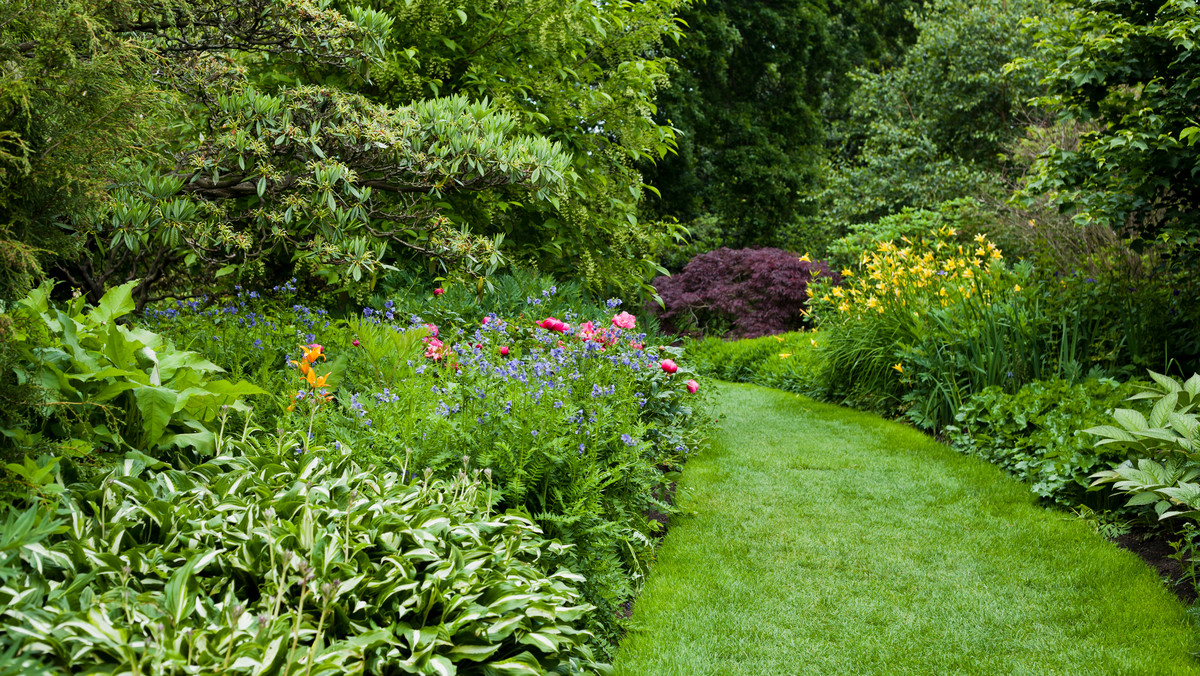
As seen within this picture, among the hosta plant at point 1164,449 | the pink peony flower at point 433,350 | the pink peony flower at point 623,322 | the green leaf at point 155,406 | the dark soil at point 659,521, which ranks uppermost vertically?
the hosta plant at point 1164,449

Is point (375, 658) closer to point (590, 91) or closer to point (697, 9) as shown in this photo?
point (590, 91)

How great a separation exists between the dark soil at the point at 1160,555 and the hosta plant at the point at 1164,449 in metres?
0.22

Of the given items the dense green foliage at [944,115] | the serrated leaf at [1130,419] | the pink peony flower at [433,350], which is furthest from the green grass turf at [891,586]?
the dense green foliage at [944,115]

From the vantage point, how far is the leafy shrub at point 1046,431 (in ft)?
14.1

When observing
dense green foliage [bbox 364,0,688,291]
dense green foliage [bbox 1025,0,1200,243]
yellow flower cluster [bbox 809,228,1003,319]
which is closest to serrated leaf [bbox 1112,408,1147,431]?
dense green foliage [bbox 1025,0,1200,243]

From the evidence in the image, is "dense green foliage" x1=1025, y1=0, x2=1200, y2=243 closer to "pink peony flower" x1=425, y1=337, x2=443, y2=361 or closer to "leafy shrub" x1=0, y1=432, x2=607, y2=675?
"pink peony flower" x1=425, y1=337, x2=443, y2=361

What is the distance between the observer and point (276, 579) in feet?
6.66

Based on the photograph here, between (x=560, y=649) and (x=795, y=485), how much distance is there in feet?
9.78

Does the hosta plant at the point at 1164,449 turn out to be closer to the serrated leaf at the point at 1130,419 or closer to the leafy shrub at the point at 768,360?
the serrated leaf at the point at 1130,419

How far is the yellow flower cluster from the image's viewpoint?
22.6 feet

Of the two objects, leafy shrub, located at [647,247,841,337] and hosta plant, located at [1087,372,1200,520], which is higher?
hosta plant, located at [1087,372,1200,520]

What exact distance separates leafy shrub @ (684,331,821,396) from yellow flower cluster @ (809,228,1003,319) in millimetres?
857

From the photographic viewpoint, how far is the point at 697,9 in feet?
55.2

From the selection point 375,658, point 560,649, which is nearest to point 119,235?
point 375,658
